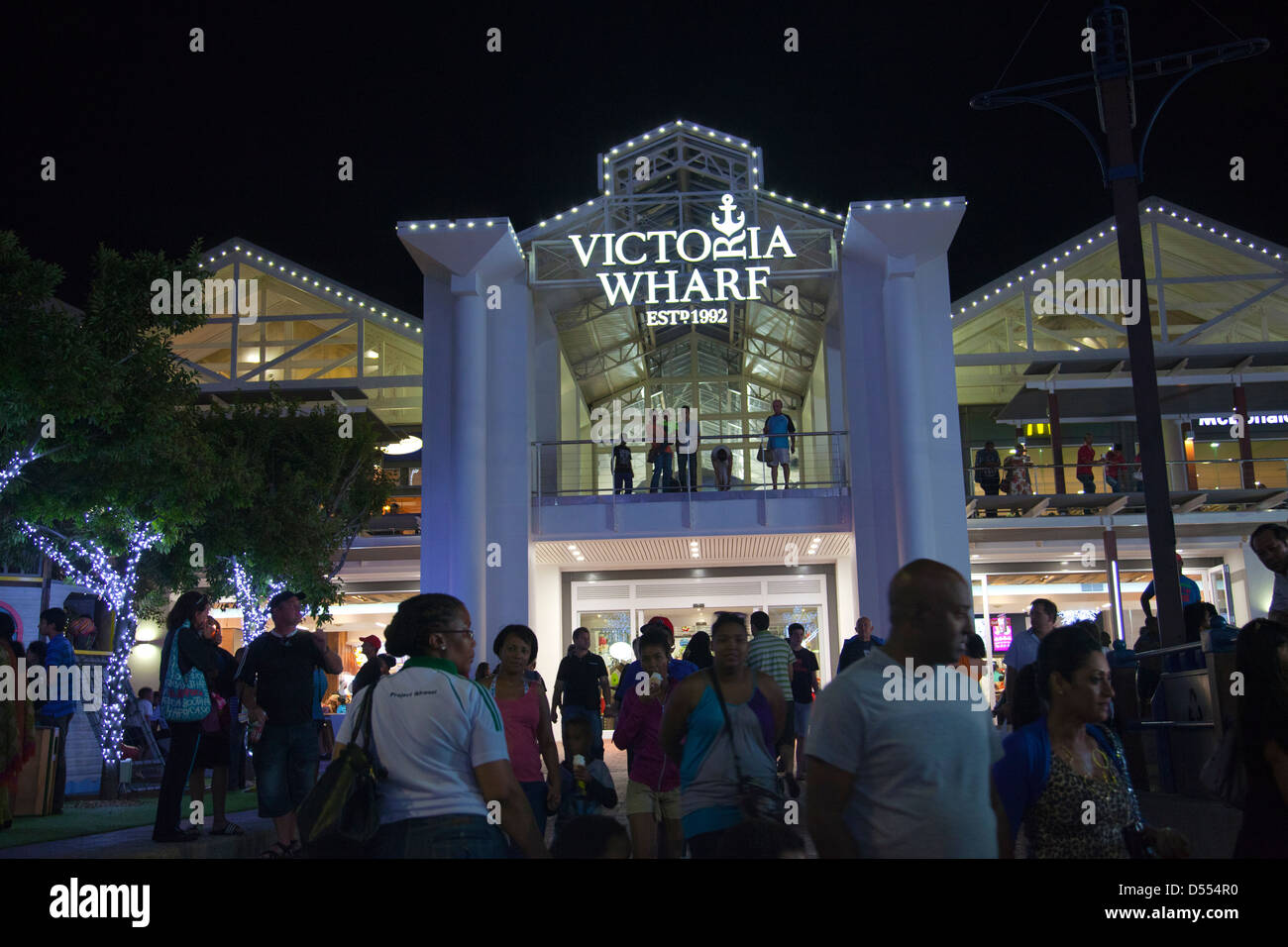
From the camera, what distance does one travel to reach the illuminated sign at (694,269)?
18.3 m

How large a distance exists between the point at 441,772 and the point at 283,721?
14.0 feet

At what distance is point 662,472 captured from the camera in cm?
1994

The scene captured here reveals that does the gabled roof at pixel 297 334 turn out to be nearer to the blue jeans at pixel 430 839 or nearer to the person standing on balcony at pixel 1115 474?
the person standing on balcony at pixel 1115 474

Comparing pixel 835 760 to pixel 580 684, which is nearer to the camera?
pixel 835 760

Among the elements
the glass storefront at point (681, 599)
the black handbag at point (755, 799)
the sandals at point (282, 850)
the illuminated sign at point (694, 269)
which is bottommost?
the sandals at point (282, 850)

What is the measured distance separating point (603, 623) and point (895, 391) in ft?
27.9

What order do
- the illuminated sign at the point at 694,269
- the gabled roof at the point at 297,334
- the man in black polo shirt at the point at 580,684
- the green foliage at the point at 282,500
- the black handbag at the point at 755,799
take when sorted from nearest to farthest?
1. the black handbag at the point at 755,799
2. the man in black polo shirt at the point at 580,684
3. the green foliage at the point at 282,500
4. the illuminated sign at the point at 694,269
5. the gabled roof at the point at 297,334

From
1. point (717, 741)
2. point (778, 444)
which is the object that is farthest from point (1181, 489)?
point (717, 741)

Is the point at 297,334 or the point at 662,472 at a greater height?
the point at 297,334

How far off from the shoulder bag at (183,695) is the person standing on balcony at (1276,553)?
712 cm

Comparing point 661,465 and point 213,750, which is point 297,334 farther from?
point 213,750

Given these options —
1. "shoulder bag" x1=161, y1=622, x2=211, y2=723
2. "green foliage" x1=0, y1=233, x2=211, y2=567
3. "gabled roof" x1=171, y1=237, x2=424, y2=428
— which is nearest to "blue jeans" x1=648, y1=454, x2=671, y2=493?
"gabled roof" x1=171, y1=237, x2=424, y2=428

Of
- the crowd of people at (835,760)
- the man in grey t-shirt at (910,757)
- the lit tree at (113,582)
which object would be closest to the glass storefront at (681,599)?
the lit tree at (113,582)
